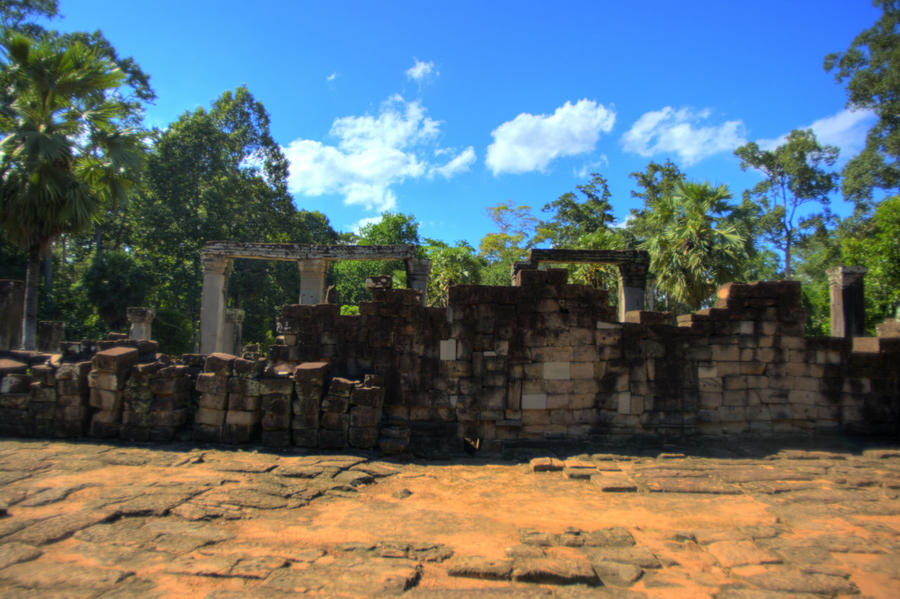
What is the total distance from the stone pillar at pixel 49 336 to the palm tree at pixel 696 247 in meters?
20.4

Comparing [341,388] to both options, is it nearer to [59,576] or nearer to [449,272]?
[59,576]

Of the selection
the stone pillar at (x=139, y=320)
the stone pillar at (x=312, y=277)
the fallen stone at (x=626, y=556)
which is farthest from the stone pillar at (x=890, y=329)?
the stone pillar at (x=139, y=320)

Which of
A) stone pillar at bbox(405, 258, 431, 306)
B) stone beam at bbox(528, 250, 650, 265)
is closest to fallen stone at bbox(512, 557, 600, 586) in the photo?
Answer: stone beam at bbox(528, 250, 650, 265)

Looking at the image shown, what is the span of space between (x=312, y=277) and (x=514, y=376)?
32.1 ft

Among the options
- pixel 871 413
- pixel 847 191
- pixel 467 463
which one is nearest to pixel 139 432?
pixel 467 463

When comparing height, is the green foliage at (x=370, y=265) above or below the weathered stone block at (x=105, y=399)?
above

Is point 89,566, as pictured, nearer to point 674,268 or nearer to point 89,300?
point 674,268

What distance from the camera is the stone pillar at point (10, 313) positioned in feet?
47.8

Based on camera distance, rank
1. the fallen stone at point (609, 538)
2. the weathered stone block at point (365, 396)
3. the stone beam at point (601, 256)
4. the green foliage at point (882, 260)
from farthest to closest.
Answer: the stone beam at point (601, 256) < the green foliage at point (882, 260) < the weathered stone block at point (365, 396) < the fallen stone at point (609, 538)

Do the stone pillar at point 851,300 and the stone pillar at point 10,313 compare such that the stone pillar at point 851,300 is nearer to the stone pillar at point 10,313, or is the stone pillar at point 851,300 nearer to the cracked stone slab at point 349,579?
the cracked stone slab at point 349,579

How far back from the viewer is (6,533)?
4742 mm

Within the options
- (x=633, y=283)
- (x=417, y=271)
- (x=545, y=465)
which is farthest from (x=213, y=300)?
(x=633, y=283)

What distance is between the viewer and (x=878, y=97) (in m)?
24.7

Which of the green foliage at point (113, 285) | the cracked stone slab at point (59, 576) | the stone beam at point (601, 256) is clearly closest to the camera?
the cracked stone slab at point (59, 576)
